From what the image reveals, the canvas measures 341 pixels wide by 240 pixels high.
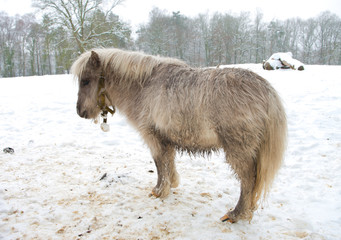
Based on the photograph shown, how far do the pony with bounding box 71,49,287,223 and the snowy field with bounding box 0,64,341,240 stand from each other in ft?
1.13

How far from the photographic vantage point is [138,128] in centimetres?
268

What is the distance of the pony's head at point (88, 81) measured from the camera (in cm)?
280

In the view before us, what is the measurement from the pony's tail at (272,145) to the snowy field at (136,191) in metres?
0.61

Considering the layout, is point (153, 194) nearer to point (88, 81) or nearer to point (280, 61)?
point (88, 81)

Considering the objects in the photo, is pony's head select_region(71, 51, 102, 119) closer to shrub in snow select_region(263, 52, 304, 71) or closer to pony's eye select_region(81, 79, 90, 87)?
pony's eye select_region(81, 79, 90, 87)

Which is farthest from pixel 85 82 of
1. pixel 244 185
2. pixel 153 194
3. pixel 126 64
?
pixel 244 185

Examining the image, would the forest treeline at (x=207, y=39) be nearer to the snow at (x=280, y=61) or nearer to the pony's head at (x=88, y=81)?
the snow at (x=280, y=61)

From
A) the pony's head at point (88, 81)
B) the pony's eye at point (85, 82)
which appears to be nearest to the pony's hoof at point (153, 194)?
the pony's head at point (88, 81)

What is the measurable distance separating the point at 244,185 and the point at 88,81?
94.2 inches

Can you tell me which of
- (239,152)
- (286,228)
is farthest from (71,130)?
(286,228)

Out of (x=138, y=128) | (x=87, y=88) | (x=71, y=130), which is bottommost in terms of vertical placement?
(x=71, y=130)

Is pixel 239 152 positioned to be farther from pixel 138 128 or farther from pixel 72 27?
pixel 72 27

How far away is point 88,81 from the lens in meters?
2.86

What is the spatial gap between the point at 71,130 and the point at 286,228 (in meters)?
5.24
